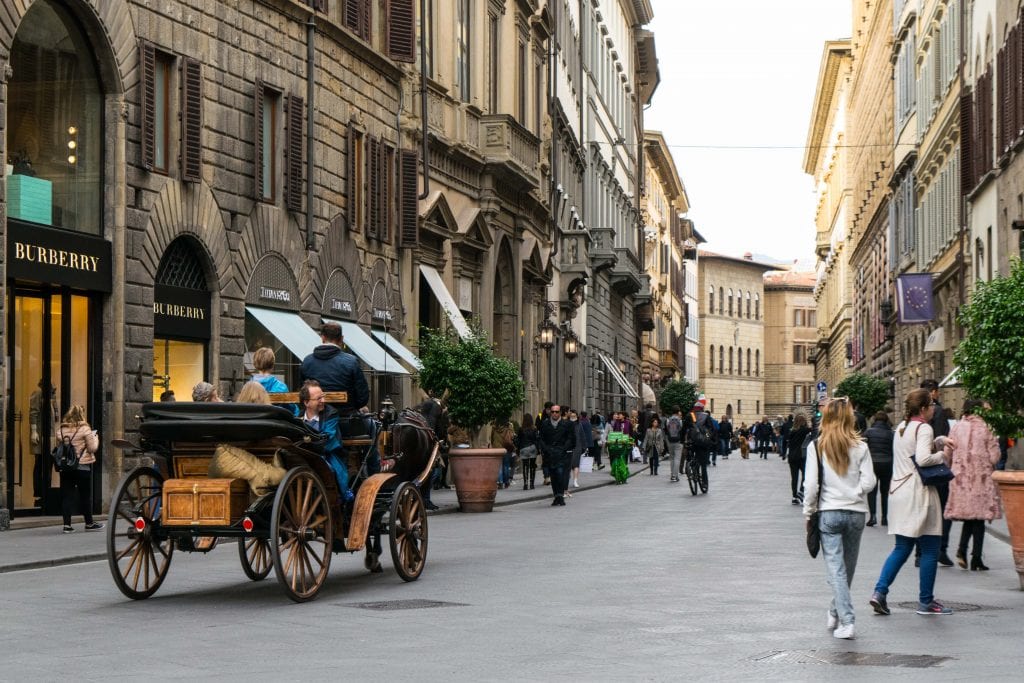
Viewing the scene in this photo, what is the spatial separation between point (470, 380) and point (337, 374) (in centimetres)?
1417

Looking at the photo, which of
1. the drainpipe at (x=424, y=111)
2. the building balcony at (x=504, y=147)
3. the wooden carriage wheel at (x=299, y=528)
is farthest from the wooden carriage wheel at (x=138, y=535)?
the building balcony at (x=504, y=147)

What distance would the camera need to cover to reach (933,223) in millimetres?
52438

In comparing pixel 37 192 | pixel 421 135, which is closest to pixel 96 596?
pixel 37 192

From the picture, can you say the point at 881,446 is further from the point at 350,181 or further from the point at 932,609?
the point at 350,181

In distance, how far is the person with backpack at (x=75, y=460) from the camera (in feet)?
65.1

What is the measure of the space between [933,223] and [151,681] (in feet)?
151

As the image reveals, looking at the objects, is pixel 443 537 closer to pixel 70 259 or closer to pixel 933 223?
pixel 70 259

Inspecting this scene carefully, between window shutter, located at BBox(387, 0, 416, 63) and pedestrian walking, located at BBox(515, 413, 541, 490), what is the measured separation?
7661 mm

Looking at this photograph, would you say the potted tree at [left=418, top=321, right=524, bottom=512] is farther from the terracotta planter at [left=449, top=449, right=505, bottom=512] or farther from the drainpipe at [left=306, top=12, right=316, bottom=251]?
the drainpipe at [left=306, top=12, right=316, bottom=251]

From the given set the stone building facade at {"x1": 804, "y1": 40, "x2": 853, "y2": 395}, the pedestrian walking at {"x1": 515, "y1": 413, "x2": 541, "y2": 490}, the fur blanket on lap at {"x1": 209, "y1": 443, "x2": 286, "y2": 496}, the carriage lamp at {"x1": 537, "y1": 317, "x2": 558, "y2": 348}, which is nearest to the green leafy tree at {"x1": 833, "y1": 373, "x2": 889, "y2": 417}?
the carriage lamp at {"x1": 537, "y1": 317, "x2": 558, "y2": 348}

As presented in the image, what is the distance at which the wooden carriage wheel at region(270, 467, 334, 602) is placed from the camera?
1240cm

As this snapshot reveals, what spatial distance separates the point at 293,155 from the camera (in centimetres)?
2750

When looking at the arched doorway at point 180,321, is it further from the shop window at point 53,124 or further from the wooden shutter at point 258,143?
the wooden shutter at point 258,143

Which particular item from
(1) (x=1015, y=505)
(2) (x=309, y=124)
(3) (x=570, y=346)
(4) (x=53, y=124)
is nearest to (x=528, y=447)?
(2) (x=309, y=124)
